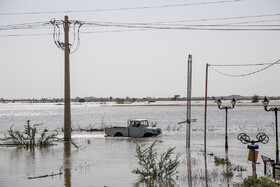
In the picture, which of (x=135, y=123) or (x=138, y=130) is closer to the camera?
(x=138, y=130)

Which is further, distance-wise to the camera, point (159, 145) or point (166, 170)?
point (159, 145)

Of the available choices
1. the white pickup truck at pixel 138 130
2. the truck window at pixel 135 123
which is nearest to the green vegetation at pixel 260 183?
the white pickup truck at pixel 138 130

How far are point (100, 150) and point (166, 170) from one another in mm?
9574

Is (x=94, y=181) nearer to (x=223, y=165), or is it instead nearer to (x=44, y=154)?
(x=223, y=165)

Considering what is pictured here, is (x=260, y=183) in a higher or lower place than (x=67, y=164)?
higher

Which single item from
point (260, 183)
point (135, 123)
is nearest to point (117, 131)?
point (135, 123)

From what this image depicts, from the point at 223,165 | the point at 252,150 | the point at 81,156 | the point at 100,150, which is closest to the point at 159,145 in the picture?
the point at 100,150

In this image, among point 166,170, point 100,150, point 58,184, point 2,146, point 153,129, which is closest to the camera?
point 58,184

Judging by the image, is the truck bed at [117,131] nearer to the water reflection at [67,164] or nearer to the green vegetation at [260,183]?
the water reflection at [67,164]

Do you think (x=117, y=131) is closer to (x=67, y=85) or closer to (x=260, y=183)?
(x=67, y=85)

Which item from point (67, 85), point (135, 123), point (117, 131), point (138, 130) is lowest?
point (117, 131)

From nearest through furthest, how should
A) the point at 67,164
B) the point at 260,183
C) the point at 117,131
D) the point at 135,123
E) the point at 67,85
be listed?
the point at 260,183 < the point at 67,164 < the point at 67,85 < the point at 135,123 < the point at 117,131

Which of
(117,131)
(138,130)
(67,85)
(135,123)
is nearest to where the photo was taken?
(67,85)

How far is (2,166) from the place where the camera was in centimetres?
1720
